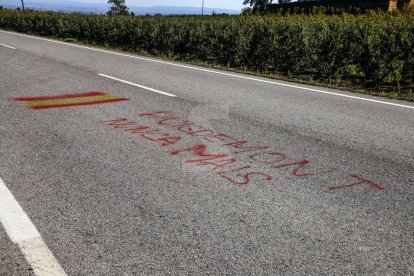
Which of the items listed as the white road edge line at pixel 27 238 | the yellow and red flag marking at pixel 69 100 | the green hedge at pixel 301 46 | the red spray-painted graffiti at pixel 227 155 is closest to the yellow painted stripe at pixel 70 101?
the yellow and red flag marking at pixel 69 100

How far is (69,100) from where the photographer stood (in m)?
7.13

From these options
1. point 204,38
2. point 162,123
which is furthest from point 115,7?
point 162,123

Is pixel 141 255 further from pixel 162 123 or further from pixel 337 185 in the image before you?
pixel 162 123

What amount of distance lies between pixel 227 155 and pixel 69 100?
13.2 ft

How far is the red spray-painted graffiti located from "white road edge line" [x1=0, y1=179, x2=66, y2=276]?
1.73 metres

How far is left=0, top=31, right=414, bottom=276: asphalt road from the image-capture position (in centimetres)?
249

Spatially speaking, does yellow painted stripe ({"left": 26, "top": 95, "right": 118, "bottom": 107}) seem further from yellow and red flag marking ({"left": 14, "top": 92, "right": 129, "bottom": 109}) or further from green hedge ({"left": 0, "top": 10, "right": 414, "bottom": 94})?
green hedge ({"left": 0, "top": 10, "right": 414, "bottom": 94})

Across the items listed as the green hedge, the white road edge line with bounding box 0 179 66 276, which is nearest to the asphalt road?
the white road edge line with bounding box 0 179 66 276

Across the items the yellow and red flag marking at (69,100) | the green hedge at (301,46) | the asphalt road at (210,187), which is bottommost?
the yellow and red flag marking at (69,100)

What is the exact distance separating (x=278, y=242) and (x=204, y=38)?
13983mm

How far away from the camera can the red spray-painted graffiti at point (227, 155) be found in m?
3.78

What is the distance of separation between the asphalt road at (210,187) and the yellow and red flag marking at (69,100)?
11 cm

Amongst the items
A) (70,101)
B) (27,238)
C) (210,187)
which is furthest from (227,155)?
(70,101)

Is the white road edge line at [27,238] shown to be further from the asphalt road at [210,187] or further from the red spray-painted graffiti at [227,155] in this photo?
the red spray-painted graffiti at [227,155]
